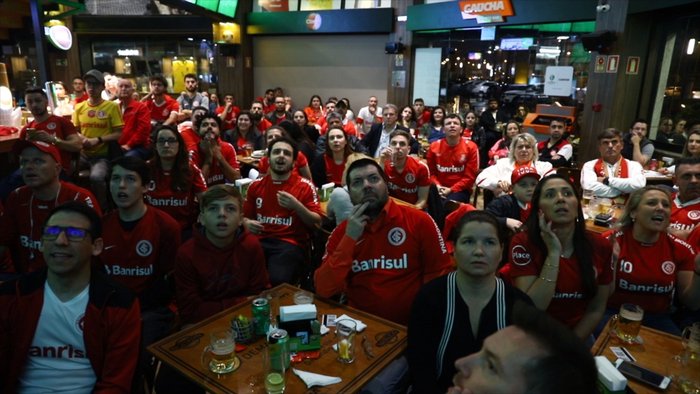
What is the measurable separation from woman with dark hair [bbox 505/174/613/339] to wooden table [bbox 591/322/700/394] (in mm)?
278

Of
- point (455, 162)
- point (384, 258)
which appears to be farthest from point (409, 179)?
point (384, 258)

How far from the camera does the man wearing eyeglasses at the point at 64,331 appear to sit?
6.37ft

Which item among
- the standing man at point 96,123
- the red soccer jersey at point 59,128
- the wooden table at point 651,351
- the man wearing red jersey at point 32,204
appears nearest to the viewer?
the wooden table at point 651,351

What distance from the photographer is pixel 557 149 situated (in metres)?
6.41

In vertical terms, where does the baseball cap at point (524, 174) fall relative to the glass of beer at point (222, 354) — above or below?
above

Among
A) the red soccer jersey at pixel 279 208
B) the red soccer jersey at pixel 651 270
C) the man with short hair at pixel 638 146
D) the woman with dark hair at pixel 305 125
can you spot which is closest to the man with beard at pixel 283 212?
the red soccer jersey at pixel 279 208

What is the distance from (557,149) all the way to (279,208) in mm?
4447

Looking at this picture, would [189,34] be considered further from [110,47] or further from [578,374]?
[578,374]

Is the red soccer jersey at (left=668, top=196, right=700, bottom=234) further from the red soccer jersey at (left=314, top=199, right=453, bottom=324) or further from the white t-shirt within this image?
the white t-shirt

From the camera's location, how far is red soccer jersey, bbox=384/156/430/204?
Result: 4645 millimetres

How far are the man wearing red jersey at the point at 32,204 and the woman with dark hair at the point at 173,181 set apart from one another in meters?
0.90

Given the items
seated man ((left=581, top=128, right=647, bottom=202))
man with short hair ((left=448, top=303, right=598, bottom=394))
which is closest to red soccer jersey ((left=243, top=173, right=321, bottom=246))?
man with short hair ((left=448, top=303, right=598, bottom=394))

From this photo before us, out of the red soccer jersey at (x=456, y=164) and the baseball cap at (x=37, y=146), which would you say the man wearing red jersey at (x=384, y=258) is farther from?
the red soccer jersey at (x=456, y=164)

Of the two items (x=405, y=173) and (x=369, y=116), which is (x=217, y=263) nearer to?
(x=405, y=173)
